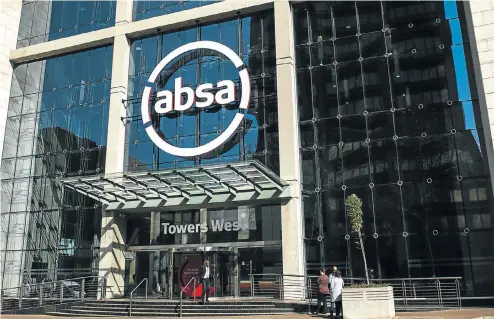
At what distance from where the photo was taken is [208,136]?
74.7 feet

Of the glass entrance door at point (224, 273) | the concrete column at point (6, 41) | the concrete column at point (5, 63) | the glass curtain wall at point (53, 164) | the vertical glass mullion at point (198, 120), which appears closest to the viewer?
the glass entrance door at point (224, 273)

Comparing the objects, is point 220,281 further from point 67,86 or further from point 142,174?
point 67,86

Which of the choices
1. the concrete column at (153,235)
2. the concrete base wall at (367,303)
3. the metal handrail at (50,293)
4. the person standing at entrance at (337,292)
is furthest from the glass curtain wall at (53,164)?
the concrete base wall at (367,303)

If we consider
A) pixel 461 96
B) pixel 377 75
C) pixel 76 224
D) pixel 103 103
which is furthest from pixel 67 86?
pixel 461 96

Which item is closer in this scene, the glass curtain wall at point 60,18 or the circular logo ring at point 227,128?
the circular logo ring at point 227,128

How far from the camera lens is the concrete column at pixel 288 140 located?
65.5 feet

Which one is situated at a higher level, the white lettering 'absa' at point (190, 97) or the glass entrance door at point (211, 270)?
the white lettering 'absa' at point (190, 97)

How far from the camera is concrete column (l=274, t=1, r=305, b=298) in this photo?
1997 cm

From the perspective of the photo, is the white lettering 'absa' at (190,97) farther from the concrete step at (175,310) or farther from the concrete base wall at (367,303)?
the concrete base wall at (367,303)

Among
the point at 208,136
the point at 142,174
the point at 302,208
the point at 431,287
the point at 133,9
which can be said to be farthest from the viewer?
the point at 133,9

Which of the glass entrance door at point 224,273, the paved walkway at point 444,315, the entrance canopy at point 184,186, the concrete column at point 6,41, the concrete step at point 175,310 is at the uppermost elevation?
the concrete column at point 6,41

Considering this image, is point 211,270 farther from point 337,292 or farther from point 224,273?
point 337,292

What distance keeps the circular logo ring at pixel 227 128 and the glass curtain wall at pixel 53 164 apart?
304 centimetres

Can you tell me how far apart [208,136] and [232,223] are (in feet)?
14.4
